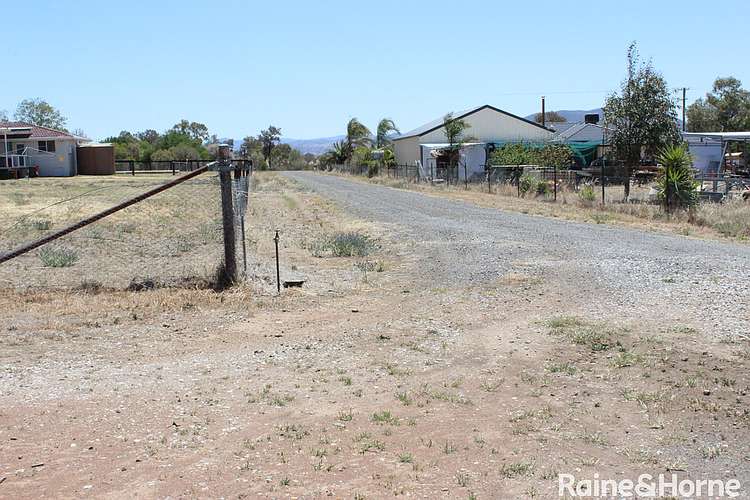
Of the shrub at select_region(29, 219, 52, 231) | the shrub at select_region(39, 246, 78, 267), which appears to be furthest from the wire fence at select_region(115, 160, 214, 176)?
the shrub at select_region(39, 246, 78, 267)

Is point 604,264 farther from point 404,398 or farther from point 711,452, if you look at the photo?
point 711,452

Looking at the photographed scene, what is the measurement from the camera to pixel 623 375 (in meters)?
6.55

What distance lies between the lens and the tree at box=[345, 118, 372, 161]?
9138cm

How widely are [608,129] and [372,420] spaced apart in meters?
29.2

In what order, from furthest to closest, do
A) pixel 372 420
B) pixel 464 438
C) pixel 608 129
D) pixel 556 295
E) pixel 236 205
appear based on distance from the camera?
pixel 608 129 < pixel 236 205 < pixel 556 295 < pixel 372 420 < pixel 464 438

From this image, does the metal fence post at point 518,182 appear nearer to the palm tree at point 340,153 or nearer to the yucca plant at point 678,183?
the yucca plant at point 678,183

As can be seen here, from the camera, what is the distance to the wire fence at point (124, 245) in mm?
10625

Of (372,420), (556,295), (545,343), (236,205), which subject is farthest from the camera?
(236,205)

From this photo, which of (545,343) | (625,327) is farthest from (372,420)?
(625,327)

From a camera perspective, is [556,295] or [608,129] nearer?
[556,295]

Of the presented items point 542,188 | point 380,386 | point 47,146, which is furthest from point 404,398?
point 47,146

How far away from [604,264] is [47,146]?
5030 cm

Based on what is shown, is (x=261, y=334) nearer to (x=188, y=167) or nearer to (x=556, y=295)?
(x=556, y=295)

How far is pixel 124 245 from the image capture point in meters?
15.0
